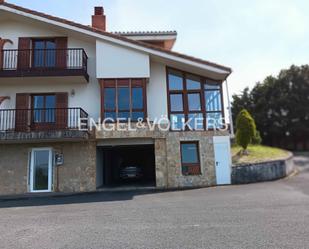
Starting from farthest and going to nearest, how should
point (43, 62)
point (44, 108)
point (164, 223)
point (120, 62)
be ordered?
point (43, 62)
point (120, 62)
point (44, 108)
point (164, 223)

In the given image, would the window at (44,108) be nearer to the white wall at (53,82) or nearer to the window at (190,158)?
the white wall at (53,82)

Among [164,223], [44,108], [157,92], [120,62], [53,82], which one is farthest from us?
[157,92]

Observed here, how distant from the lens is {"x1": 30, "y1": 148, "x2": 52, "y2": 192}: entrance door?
45.3 ft

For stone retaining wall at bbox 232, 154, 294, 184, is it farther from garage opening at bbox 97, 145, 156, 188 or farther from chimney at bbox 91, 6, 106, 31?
chimney at bbox 91, 6, 106, 31

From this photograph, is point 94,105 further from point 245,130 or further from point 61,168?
point 245,130

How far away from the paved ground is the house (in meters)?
3.63

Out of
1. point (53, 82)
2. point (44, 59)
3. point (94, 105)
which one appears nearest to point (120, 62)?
point (94, 105)

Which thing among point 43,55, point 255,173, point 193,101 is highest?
point 43,55

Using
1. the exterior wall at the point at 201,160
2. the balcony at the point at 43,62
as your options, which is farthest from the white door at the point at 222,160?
the balcony at the point at 43,62

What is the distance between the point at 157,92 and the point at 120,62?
2.35 metres

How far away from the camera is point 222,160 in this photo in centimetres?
1423

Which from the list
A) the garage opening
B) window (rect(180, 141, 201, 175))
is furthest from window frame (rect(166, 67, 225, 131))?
the garage opening

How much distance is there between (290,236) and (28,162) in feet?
39.1

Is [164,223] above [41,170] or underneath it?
underneath
